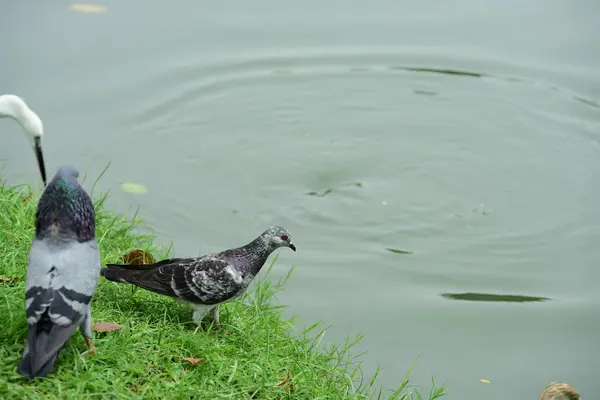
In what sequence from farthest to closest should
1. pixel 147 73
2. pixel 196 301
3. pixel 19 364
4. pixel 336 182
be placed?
pixel 147 73, pixel 336 182, pixel 196 301, pixel 19 364

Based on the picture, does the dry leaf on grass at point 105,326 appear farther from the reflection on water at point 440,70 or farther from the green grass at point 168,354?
the reflection on water at point 440,70

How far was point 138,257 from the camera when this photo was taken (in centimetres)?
577

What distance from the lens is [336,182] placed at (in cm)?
814

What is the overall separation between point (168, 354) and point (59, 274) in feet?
2.65

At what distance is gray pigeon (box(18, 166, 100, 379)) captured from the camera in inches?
161

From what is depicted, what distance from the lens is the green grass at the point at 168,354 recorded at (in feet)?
14.1

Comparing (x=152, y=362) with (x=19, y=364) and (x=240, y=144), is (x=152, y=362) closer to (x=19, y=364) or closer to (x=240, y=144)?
(x=19, y=364)

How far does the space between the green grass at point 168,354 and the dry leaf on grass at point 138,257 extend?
0.32ft

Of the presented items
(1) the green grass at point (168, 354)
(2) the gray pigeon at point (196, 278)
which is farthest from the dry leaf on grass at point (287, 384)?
(2) the gray pigeon at point (196, 278)

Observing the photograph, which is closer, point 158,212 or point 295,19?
point 158,212

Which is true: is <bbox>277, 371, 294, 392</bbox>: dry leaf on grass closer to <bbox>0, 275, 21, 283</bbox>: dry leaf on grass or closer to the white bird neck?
<bbox>0, 275, 21, 283</bbox>: dry leaf on grass

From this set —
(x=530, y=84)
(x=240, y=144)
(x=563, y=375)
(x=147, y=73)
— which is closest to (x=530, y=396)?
(x=563, y=375)

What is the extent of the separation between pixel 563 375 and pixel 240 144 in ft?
13.3

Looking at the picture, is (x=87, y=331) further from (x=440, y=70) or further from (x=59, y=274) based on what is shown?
(x=440, y=70)
